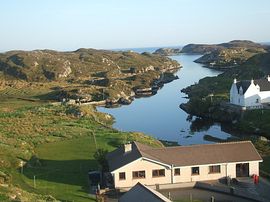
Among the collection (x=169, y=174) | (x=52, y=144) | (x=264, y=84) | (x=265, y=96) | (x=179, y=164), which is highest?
→ (x=264, y=84)

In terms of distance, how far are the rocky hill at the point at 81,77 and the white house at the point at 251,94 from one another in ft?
125

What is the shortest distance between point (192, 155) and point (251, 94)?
1475 inches

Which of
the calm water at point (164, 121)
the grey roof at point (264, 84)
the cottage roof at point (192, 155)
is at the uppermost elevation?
the grey roof at point (264, 84)

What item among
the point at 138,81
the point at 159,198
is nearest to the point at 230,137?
the point at 159,198

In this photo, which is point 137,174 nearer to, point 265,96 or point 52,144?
point 52,144

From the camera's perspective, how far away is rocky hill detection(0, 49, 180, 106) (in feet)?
351

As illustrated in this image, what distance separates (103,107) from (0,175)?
6609 centimetres

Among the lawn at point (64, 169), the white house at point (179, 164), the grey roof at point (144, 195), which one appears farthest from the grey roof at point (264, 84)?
the grey roof at point (144, 195)

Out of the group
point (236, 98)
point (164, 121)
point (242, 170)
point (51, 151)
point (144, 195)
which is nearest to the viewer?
point (144, 195)

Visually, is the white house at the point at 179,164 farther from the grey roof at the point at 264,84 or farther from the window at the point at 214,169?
the grey roof at the point at 264,84

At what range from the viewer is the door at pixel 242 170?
33188mm

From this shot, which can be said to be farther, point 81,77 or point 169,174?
point 81,77

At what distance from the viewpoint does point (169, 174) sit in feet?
107

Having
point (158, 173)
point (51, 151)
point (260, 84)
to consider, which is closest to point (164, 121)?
point (260, 84)
